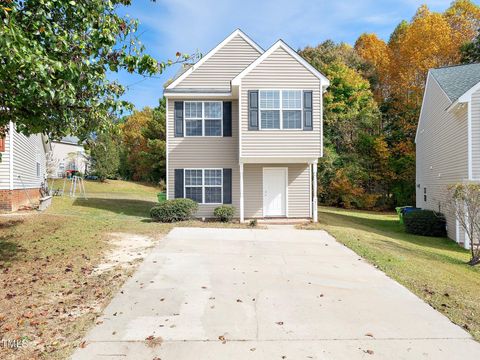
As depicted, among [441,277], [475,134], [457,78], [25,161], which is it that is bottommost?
[441,277]

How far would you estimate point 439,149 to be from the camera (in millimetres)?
17734

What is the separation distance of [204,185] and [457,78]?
12.7 meters

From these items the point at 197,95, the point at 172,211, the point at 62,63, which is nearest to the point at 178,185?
the point at 172,211

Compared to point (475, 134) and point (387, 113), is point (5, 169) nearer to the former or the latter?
point (475, 134)

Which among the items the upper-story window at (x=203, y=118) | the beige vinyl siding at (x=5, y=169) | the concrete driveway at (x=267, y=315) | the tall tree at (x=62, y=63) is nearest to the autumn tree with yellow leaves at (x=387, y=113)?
the upper-story window at (x=203, y=118)

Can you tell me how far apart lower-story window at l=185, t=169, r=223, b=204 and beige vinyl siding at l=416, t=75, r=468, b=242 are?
9918 mm

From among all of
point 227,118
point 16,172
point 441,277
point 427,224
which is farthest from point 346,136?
point 16,172

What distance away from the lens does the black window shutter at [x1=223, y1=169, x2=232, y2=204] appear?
52.5 ft

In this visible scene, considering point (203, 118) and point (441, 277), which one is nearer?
point (441, 277)

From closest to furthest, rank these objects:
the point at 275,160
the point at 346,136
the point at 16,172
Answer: the point at 16,172 < the point at 275,160 < the point at 346,136

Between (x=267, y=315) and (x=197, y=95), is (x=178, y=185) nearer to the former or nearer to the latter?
(x=197, y=95)

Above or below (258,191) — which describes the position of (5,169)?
above

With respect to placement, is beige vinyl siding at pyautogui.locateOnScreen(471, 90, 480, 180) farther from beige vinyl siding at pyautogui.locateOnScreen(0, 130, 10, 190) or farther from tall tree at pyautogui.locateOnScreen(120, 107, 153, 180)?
tall tree at pyautogui.locateOnScreen(120, 107, 153, 180)

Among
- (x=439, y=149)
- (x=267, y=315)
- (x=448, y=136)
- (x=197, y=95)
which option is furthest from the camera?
(x=439, y=149)
